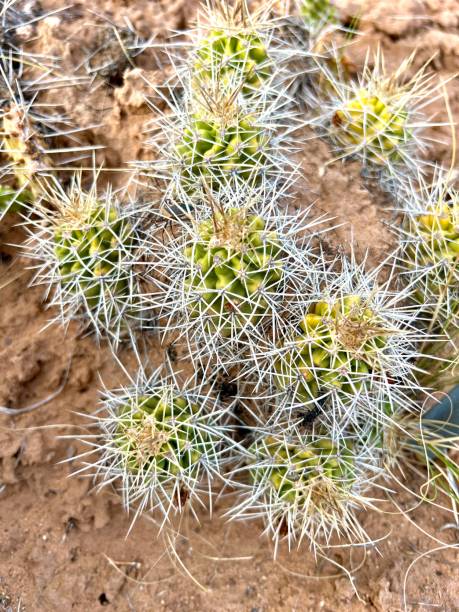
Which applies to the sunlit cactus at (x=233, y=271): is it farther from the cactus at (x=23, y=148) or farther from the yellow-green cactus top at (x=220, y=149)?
the cactus at (x=23, y=148)

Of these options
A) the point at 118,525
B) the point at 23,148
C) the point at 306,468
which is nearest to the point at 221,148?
the point at 23,148

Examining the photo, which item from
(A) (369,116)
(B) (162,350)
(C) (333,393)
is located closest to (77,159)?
(B) (162,350)

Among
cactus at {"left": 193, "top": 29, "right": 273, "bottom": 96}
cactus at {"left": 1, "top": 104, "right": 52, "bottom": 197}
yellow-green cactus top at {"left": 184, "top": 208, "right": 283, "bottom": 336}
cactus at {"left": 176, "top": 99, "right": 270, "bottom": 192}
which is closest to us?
yellow-green cactus top at {"left": 184, "top": 208, "right": 283, "bottom": 336}

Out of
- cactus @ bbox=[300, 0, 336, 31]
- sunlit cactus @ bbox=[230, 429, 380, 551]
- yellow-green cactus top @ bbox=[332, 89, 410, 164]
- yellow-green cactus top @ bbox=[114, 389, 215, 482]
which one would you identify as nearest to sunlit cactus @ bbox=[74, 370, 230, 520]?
yellow-green cactus top @ bbox=[114, 389, 215, 482]

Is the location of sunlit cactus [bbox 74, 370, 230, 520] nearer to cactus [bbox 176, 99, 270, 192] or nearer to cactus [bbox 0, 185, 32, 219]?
cactus [bbox 176, 99, 270, 192]

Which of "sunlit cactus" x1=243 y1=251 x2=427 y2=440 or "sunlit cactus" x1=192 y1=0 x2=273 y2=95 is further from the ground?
"sunlit cactus" x1=192 y1=0 x2=273 y2=95

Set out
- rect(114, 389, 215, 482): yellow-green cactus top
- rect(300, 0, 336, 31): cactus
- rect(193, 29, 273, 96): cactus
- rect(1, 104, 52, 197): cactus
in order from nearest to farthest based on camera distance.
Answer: rect(114, 389, 215, 482): yellow-green cactus top → rect(193, 29, 273, 96): cactus → rect(1, 104, 52, 197): cactus → rect(300, 0, 336, 31): cactus
